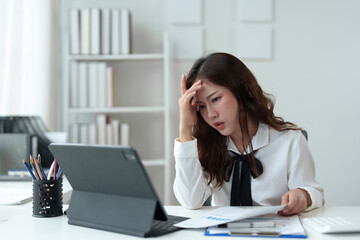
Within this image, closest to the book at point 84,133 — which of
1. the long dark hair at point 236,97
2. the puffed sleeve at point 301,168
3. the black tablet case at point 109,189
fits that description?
the long dark hair at point 236,97

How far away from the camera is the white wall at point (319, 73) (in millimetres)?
3020

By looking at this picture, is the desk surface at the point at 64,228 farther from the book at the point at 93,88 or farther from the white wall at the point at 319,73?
the white wall at the point at 319,73

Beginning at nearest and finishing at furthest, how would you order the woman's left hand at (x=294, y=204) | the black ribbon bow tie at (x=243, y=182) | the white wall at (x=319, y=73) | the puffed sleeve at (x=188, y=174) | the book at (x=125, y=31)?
the woman's left hand at (x=294, y=204) → the puffed sleeve at (x=188, y=174) → the black ribbon bow tie at (x=243, y=182) → the book at (x=125, y=31) → the white wall at (x=319, y=73)

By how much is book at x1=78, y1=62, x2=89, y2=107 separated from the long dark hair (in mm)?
1326

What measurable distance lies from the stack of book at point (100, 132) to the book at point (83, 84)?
0.14 meters

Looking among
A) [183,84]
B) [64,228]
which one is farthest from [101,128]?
[64,228]

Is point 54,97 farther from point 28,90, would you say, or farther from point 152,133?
point 152,133

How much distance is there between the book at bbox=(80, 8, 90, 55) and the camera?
112 inches

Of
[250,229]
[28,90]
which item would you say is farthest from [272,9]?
[250,229]

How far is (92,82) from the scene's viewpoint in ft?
9.33

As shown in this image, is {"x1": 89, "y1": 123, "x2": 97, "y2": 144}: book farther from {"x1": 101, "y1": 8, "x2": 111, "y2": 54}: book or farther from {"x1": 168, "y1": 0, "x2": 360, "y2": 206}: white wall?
{"x1": 168, "y1": 0, "x2": 360, "y2": 206}: white wall

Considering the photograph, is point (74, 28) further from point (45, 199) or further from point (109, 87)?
point (45, 199)

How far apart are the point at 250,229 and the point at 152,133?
2090mm

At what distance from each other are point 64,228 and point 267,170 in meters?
0.76
